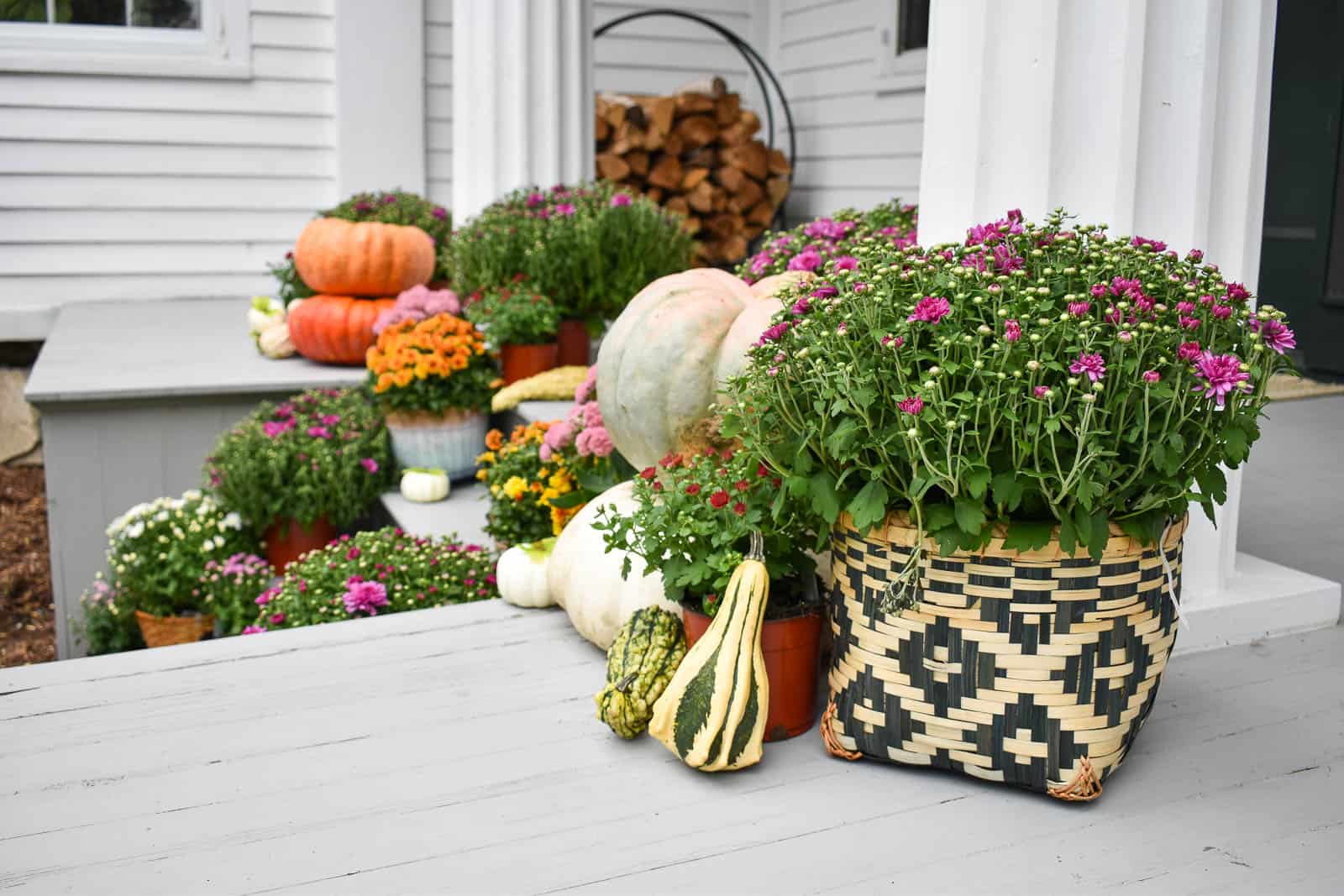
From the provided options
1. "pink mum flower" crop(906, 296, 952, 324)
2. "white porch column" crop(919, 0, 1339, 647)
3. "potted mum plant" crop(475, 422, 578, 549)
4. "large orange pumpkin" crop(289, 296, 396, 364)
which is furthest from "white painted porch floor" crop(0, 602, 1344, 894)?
"large orange pumpkin" crop(289, 296, 396, 364)

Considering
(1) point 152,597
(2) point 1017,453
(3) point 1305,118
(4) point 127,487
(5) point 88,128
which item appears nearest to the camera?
(2) point 1017,453

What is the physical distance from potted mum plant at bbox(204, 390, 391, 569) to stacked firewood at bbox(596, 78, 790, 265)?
2707mm

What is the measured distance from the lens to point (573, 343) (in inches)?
155

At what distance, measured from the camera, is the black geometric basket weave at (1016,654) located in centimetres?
147

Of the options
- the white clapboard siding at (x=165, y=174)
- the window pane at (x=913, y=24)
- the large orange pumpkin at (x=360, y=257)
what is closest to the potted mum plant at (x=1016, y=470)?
the large orange pumpkin at (x=360, y=257)

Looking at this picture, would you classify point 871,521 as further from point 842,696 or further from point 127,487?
point 127,487

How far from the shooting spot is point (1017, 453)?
1416 mm

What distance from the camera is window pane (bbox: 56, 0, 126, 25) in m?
5.54

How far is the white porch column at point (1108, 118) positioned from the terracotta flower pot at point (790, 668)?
2.17 ft

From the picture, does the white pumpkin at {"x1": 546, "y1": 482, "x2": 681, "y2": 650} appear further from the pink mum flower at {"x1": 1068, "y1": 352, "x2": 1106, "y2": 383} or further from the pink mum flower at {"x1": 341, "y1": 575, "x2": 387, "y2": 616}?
the pink mum flower at {"x1": 1068, "y1": 352, "x2": 1106, "y2": 383}

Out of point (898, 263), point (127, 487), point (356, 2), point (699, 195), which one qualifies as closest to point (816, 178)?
point (699, 195)

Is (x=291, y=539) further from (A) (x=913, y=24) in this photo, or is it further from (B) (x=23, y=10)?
(A) (x=913, y=24)

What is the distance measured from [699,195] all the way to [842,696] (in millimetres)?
4703

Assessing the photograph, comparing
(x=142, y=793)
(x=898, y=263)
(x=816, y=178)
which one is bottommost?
(x=142, y=793)
